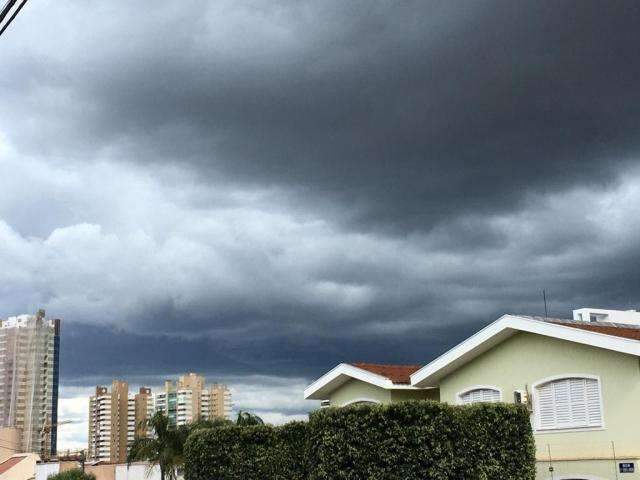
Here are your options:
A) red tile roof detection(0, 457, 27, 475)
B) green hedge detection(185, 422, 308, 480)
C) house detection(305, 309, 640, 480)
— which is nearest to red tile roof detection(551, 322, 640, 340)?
house detection(305, 309, 640, 480)

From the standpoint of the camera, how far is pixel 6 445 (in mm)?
87188

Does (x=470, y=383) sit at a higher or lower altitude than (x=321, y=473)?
higher

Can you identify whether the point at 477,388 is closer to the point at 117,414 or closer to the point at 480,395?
the point at 480,395

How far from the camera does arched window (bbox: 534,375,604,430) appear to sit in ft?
77.9

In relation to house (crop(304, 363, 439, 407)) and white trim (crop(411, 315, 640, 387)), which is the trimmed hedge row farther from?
house (crop(304, 363, 439, 407))

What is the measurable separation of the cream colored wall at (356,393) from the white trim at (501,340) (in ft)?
5.91

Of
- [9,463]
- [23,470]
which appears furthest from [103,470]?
[9,463]

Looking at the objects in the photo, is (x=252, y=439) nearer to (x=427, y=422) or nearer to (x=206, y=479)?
(x=206, y=479)

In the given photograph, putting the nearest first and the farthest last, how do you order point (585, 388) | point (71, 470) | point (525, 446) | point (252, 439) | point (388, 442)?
1. point (388, 442)
2. point (525, 446)
3. point (585, 388)
4. point (252, 439)
5. point (71, 470)

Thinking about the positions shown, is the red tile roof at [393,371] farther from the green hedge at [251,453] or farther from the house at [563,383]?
the green hedge at [251,453]

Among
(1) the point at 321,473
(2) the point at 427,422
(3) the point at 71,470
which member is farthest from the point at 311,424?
(3) the point at 71,470

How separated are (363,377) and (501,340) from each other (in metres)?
6.04

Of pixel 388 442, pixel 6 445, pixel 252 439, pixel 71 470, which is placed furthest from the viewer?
pixel 6 445

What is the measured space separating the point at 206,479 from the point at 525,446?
32.3 ft
